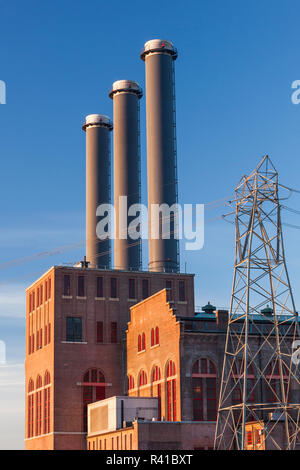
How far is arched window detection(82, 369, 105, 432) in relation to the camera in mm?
94000

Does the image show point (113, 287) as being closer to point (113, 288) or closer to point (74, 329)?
point (113, 288)

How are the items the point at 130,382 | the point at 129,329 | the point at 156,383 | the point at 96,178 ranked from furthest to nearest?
the point at 96,178 < the point at 129,329 < the point at 130,382 < the point at 156,383

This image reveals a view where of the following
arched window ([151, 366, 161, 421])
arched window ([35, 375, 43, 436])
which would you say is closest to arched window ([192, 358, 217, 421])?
arched window ([151, 366, 161, 421])

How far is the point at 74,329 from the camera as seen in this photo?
315 ft

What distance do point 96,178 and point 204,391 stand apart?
63.2 meters

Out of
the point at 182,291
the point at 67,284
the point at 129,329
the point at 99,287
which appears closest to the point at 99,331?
the point at 129,329

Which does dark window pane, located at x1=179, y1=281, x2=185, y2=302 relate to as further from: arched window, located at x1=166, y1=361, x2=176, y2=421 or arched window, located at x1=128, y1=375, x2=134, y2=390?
arched window, located at x1=166, y1=361, x2=176, y2=421

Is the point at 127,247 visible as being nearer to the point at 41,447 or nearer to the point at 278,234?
the point at 41,447

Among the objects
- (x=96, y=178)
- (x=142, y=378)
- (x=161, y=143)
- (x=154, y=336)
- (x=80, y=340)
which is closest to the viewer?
(x=154, y=336)

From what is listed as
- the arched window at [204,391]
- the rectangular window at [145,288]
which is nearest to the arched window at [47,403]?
the rectangular window at [145,288]

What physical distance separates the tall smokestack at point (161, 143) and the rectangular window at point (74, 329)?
2055 cm

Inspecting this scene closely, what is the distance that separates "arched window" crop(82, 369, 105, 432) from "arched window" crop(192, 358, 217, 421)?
18902 mm

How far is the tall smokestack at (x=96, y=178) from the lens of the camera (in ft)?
431

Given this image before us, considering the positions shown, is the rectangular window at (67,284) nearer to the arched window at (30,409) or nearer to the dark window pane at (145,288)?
the dark window pane at (145,288)
